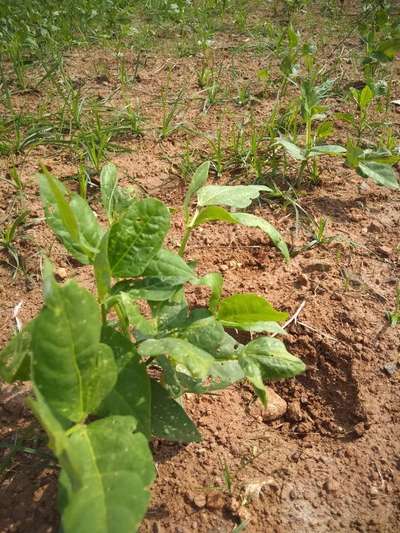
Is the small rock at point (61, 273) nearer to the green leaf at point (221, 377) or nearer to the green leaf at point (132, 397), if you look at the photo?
→ the green leaf at point (221, 377)

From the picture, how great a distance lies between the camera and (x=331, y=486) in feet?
4.56

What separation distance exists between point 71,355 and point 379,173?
1.67 metres

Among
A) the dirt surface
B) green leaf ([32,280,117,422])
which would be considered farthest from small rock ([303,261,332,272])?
green leaf ([32,280,117,422])

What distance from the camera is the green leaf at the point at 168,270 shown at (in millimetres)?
1244

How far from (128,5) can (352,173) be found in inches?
98.7

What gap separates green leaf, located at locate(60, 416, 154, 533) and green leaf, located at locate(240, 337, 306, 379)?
34 cm

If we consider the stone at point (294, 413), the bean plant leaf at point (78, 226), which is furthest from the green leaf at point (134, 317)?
the stone at point (294, 413)

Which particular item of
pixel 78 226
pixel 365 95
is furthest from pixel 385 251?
pixel 78 226

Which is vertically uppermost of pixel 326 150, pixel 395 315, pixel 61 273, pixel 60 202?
pixel 60 202

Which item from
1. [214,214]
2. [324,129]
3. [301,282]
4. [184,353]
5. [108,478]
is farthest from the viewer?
[324,129]

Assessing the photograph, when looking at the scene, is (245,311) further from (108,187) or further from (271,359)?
(108,187)

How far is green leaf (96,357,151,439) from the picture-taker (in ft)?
3.61

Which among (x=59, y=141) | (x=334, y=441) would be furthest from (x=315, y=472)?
(x=59, y=141)

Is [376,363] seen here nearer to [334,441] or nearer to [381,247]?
[334,441]
